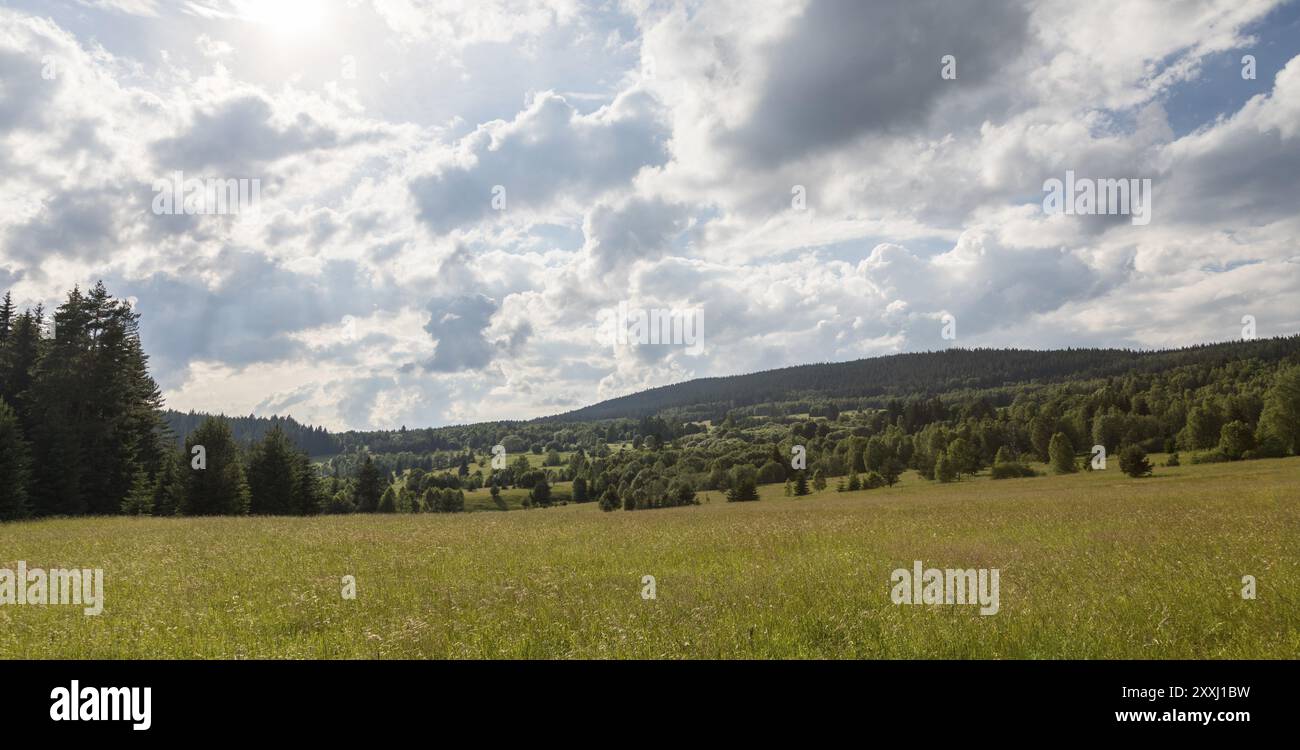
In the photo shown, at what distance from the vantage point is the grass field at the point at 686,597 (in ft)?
25.3

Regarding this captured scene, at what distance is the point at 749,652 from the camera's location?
7469 millimetres

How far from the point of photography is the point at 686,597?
33.4 ft

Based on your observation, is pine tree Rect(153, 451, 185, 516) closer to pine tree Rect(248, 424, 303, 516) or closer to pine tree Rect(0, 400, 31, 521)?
pine tree Rect(248, 424, 303, 516)

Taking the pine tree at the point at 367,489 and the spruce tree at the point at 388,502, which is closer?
the pine tree at the point at 367,489

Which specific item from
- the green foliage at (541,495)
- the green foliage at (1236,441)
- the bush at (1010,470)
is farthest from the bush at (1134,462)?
the green foliage at (541,495)

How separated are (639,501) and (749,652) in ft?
295

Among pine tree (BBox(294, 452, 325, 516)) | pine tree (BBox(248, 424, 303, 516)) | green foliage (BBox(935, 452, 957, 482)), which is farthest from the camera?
green foliage (BBox(935, 452, 957, 482))


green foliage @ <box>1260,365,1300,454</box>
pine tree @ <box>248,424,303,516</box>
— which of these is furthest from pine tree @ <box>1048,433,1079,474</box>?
pine tree @ <box>248,424,303,516</box>

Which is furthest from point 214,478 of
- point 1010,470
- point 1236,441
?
point 1236,441

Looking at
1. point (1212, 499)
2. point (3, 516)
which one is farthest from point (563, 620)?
point (3, 516)

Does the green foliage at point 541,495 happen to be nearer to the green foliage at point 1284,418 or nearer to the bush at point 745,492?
the bush at point 745,492

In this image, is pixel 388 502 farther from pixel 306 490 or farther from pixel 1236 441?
pixel 1236 441

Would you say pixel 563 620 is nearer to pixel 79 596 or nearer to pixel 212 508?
pixel 79 596

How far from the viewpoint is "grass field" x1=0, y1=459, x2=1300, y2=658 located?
771cm
